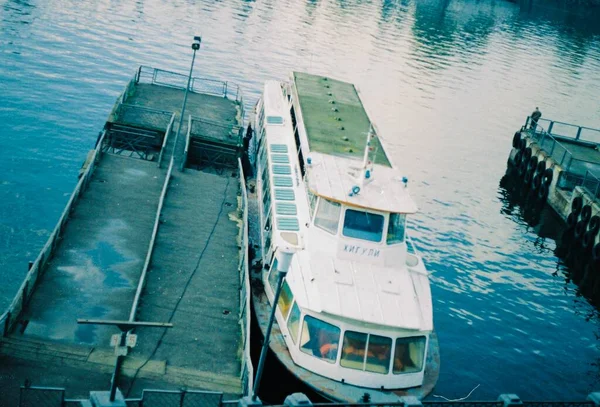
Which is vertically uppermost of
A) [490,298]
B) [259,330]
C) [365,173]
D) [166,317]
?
[365,173]

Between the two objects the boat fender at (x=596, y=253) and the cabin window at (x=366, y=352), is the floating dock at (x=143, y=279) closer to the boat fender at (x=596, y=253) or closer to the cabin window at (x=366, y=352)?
the cabin window at (x=366, y=352)

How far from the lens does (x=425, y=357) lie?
2398cm

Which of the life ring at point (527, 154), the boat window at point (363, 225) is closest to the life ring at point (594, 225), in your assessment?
the life ring at point (527, 154)

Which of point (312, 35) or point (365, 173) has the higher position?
point (365, 173)

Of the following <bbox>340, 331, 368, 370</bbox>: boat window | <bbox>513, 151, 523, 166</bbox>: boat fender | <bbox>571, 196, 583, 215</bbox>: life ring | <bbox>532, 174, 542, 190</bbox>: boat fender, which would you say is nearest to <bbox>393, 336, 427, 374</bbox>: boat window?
<bbox>340, 331, 368, 370</bbox>: boat window

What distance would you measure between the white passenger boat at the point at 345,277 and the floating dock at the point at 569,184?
59.0 feet

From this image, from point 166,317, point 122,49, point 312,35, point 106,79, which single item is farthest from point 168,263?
point 312,35

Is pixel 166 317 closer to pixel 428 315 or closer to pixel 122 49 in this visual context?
pixel 428 315

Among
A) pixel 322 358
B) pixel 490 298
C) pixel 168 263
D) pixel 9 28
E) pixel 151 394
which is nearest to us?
pixel 151 394

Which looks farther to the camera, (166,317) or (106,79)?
(106,79)

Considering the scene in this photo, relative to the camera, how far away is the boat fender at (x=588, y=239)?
44.0 metres

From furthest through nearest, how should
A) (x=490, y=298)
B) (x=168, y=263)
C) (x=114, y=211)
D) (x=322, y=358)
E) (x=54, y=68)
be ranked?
(x=54, y=68) < (x=490, y=298) < (x=114, y=211) < (x=168, y=263) < (x=322, y=358)

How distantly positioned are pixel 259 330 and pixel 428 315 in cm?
643

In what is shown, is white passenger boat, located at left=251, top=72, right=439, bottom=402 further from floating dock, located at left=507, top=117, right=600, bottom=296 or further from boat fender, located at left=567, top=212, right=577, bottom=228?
boat fender, located at left=567, top=212, right=577, bottom=228
